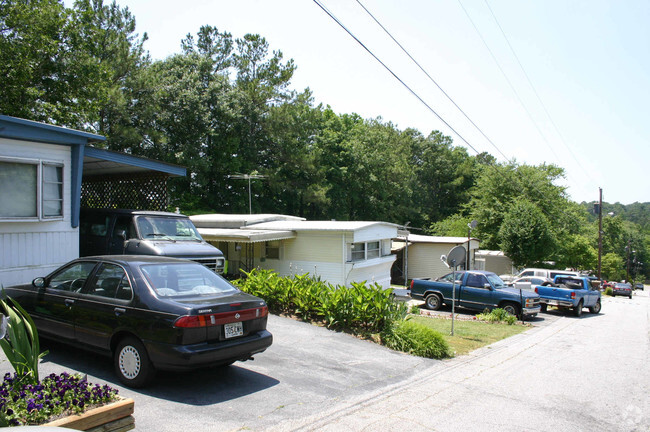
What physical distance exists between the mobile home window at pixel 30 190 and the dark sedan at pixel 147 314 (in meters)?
2.69

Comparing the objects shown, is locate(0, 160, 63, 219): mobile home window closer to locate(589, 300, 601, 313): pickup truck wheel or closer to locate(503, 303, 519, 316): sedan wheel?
locate(503, 303, 519, 316): sedan wheel

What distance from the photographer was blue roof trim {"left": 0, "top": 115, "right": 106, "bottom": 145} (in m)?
8.22

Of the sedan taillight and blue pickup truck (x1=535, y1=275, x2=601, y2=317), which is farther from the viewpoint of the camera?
blue pickup truck (x1=535, y1=275, x2=601, y2=317)

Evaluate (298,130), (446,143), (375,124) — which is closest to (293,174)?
(298,130)

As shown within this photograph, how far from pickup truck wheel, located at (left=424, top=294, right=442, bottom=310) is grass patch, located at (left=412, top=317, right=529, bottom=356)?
286 cm

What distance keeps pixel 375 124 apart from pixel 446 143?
1217cm

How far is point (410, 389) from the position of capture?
22.4 feet

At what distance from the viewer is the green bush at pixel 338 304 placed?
9.90 metres

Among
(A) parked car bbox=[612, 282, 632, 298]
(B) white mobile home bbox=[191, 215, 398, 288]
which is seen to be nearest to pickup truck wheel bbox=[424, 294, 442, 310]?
(B) white mobile home bbox=[191, 215, 398, 288]

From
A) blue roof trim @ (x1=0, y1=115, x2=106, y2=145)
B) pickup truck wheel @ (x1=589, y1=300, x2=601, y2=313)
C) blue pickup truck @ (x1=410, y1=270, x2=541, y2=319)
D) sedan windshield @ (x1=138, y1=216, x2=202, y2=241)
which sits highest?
blue roof trim @ (x1=0, y1=115, x2=106, y2=145)

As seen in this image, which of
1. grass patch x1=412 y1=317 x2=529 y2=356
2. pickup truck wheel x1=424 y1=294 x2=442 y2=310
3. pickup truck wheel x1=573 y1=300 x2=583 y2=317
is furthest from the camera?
pickup truck wheel x1=573 y1=300 x2=583 y2=317

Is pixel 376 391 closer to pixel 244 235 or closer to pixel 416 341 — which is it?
pixel 416 341

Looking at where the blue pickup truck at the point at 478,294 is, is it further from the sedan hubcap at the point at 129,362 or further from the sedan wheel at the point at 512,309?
the sedan hubcap at the point at 129,362

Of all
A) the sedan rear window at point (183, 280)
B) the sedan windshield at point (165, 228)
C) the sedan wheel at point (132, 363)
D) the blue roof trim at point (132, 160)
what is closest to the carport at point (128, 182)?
the blue roof trim at point (132, 160)
